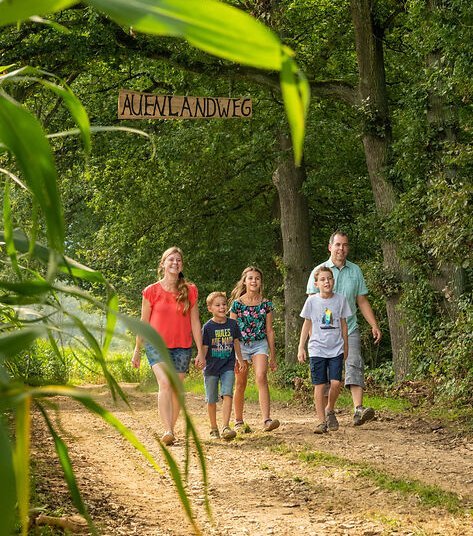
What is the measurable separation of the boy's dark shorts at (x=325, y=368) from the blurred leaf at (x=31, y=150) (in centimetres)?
871

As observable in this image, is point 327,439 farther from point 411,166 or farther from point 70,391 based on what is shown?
point 70,391

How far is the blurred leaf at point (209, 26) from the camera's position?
770 mm

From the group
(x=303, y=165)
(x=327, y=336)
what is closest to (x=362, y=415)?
(x=327, y=336)

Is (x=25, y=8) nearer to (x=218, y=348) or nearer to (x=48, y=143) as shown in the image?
(x=48, y=143)

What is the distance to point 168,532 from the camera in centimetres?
543

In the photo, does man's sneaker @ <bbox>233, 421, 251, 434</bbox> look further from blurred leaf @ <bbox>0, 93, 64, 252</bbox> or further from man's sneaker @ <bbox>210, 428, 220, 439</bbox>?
blurred leaf @ <bbox>0, 93, 64, 252</bbox>

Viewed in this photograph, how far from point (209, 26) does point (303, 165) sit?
66.0 ft

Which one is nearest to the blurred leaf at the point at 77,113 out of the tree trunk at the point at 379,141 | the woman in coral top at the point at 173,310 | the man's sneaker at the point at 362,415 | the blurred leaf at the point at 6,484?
the blurred leaf at the point at 6,484

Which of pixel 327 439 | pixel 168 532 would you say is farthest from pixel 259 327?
pixel 168 532

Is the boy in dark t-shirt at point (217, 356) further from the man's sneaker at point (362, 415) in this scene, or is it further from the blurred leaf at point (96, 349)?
the blurred leaf at point (96, 349)

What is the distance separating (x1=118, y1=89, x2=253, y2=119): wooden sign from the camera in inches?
522

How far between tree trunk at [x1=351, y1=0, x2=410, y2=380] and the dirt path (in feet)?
14.5

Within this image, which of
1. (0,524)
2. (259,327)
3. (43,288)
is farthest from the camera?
(259,327)

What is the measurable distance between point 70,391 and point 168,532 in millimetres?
4733
